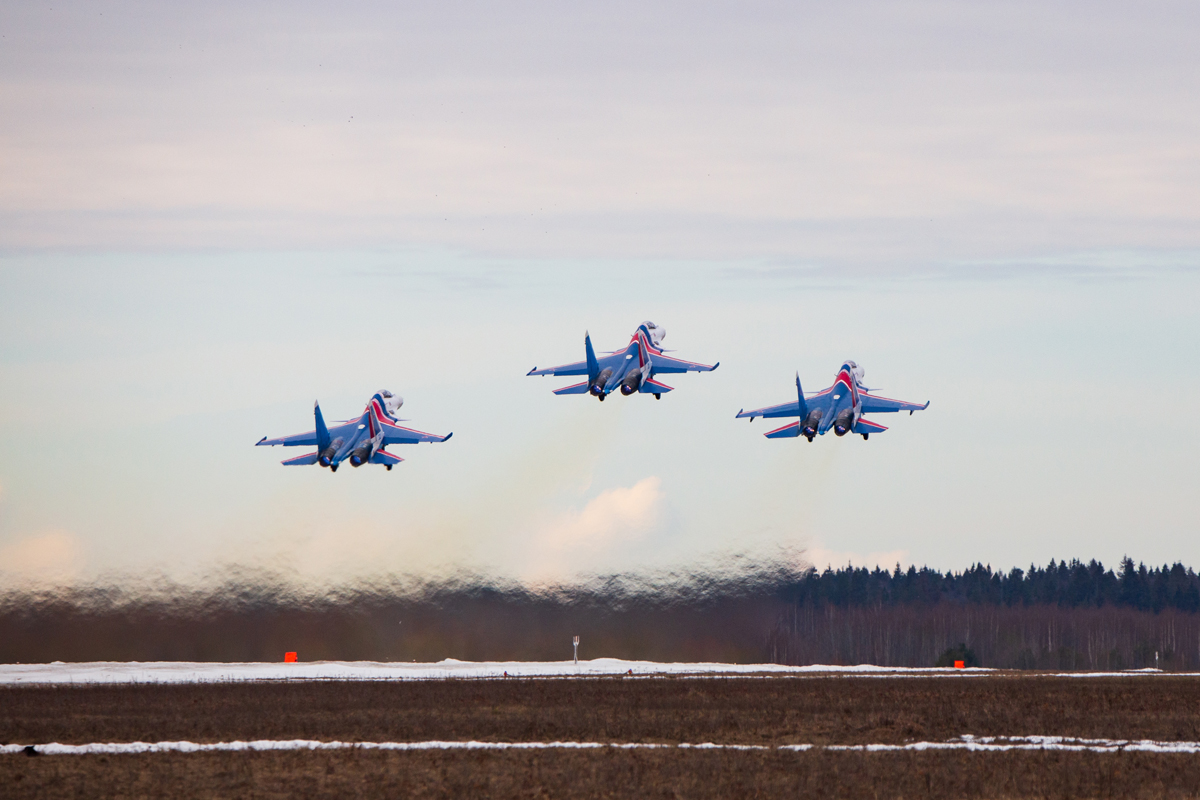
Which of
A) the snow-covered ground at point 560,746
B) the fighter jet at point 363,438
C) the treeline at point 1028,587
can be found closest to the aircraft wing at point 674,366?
the fighter jet at point 363,438

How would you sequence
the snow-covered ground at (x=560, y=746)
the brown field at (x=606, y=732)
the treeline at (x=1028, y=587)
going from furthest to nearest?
the treeline at (x=1028, y=587) → the snow-covered ground at (x=560, y=746) → the brown field at (x=606, y=732)

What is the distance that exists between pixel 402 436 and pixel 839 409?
26.5 metres

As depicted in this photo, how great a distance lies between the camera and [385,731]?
48.7 meters

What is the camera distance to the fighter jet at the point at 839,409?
268ft

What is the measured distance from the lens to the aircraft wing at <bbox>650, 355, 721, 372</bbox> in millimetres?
85750

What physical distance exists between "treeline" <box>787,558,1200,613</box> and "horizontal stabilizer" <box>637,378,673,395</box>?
87008mm

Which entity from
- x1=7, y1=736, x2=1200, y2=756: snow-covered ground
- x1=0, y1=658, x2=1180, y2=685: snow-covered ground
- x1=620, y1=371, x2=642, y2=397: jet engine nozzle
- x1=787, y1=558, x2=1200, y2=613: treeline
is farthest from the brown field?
x1=787, y1=558, x2=1200, y2=613: treeline

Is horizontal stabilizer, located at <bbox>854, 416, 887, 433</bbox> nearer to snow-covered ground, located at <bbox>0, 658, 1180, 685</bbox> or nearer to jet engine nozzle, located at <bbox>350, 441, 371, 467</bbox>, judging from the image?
snow-covered ground, located at <bbox>0, 658, 1180, 685</bbox>

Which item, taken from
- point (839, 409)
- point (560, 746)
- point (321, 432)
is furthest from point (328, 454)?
point (560, 746)

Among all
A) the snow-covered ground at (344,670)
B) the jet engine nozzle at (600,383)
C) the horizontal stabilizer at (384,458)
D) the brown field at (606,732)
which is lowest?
the snow-covered ground at (344,670)

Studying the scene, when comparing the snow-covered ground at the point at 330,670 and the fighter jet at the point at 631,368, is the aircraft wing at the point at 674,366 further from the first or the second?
the snow-covered ground at the point at 330,670

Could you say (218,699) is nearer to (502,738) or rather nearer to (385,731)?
(385,731)

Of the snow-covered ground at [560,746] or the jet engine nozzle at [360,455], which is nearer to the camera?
the snow-covered ground at [560,746]

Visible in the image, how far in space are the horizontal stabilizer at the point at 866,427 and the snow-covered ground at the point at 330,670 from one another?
17.5 m
